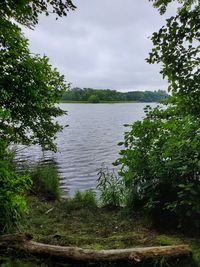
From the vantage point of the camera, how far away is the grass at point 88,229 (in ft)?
12.7

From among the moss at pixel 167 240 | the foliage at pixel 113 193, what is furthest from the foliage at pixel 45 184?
the moss at pixel 167 240

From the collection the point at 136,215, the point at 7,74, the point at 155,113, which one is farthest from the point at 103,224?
the point at 7,74

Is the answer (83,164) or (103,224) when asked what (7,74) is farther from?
(83,164)

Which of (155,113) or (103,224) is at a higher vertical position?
(155,113)

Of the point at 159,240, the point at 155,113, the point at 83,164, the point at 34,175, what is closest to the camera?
the point at 159,240

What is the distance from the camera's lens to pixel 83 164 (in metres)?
17.1

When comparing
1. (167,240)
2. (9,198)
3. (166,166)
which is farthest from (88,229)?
(9,198)

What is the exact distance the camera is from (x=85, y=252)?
11.0 ft

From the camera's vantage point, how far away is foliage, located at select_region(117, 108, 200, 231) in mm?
4375

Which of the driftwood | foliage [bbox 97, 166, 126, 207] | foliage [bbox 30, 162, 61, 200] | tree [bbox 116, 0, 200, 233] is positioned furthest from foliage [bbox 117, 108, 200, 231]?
foliage [bbox 30, 162, 61, 200]

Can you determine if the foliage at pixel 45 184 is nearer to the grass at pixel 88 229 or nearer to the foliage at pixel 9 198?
the grass at pixel 88 229

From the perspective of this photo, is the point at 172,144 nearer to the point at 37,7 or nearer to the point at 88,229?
the point at 88,229

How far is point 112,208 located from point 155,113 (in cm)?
226

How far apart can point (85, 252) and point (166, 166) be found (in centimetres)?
208
